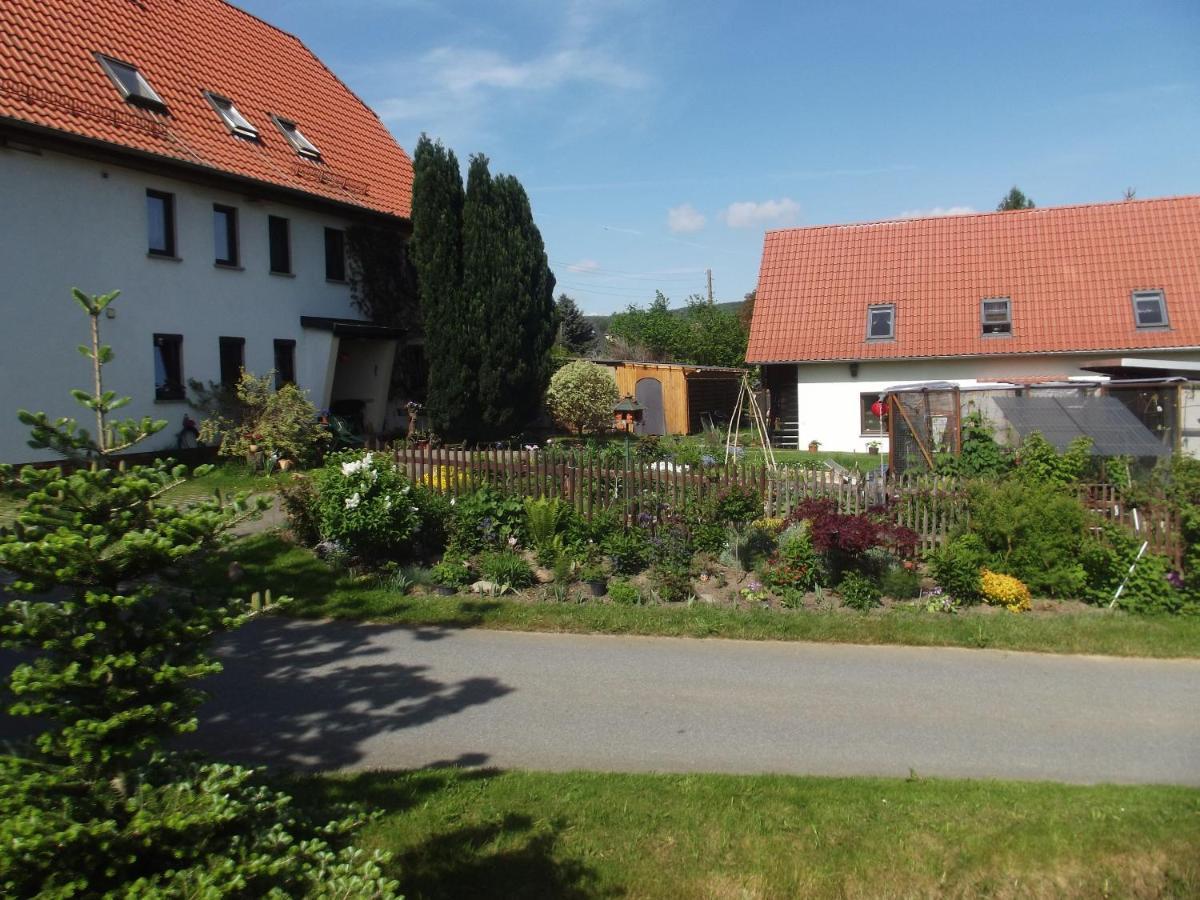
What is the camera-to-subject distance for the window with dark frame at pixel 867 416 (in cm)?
2733

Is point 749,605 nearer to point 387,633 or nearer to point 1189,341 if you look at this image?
point 387,633

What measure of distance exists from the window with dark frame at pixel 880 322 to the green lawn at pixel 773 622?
19.1 metres

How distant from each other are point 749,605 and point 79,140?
13701mm

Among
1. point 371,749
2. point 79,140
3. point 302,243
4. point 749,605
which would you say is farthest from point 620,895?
point 302,243

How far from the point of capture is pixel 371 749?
6238 millimetres

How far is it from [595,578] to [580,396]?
564 inches

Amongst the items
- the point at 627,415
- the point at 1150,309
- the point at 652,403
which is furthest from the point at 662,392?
the point at 1150,309

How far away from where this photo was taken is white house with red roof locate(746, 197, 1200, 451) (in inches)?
1032

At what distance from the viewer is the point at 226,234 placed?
67.2 feet

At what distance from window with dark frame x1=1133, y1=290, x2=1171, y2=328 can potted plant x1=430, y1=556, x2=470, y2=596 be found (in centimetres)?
2237

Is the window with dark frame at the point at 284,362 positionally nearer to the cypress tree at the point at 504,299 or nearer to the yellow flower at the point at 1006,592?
the cypress tree at the point at 504,299

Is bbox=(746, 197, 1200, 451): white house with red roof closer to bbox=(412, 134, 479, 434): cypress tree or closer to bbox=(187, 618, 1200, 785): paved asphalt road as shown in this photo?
bbox=(412, 134, 479, 434): cypress tree

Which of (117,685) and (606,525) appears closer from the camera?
(117,685)

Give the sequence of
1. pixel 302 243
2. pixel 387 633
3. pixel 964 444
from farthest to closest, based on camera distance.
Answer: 1. pixel 302 243
2. pixel 964 444
3. pixel 387 633
